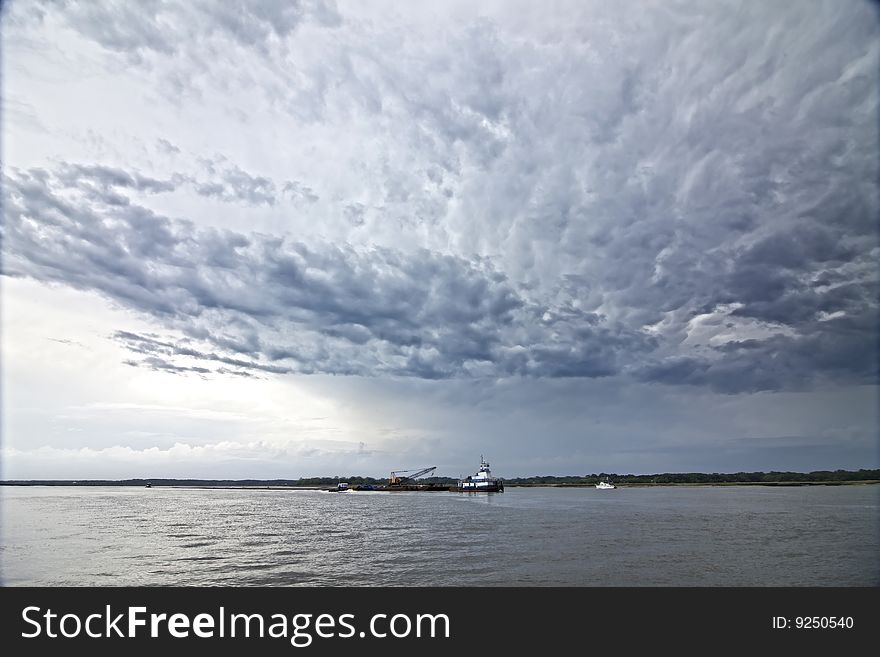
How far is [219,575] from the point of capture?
109 ft

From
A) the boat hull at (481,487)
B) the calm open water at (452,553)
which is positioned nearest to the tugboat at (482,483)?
the boat hull at (481,487)

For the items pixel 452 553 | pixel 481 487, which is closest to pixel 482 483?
pixel 481 487

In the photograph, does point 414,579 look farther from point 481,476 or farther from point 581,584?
point 481,476

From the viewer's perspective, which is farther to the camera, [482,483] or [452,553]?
[482,483]

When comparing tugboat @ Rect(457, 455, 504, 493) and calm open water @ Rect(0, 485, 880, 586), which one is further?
tugboat @ Rect(457, 455, 504, 493)

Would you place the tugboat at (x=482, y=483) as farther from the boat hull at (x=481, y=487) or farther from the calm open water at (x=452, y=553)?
the calm open water at (x=452, y=553)

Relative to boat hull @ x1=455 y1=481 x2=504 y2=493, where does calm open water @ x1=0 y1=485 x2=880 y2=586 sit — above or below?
above

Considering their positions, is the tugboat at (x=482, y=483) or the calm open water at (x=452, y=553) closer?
the calm open water at (x=452, y=553)

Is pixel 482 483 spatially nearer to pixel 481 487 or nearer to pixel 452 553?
pixel 481 487

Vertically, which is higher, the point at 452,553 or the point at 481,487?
the point at 452,553

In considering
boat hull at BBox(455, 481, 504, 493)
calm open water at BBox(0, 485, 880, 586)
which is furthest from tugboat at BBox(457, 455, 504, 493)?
calm open water at BBox(0, 485, 880, 586)

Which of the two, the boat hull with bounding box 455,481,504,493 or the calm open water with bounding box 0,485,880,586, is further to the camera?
the boat hull with bounding box 455,481,504,493

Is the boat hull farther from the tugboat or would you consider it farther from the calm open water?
the calm open water

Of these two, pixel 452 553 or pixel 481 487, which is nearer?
pixel 452 553
